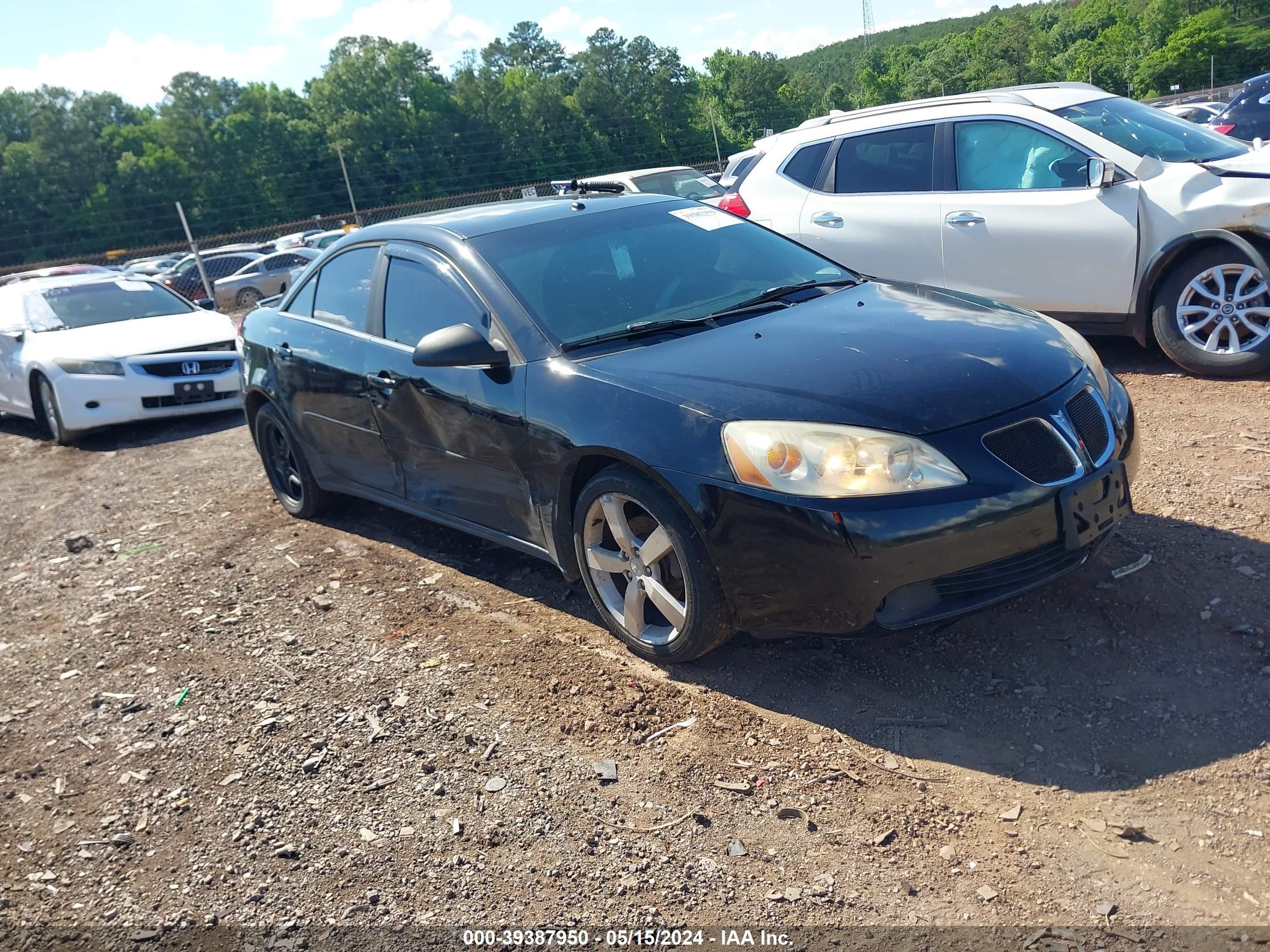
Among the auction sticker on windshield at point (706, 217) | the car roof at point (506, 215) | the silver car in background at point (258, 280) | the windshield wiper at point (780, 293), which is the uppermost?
the car roof at point (506, 215)

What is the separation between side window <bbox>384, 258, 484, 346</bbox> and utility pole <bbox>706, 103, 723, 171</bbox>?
22.4 m

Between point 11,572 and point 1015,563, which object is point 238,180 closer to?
point 11,572

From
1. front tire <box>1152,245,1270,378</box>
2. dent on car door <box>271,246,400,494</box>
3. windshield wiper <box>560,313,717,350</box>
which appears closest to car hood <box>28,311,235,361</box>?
dent on car door <box>271,246,400,494</box>

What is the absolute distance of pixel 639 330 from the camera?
4.01 metres

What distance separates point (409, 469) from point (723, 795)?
2247 mm

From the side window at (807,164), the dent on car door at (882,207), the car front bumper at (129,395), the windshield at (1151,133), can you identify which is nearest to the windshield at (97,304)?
the car front bumper at (129,395)

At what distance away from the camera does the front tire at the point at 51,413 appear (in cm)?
934

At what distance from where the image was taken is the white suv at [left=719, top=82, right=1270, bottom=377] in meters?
6.14

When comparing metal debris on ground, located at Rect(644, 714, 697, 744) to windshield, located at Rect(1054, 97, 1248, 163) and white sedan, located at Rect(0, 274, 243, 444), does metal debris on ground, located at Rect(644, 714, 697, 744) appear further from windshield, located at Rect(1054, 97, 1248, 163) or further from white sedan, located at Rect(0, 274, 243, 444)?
white sedan, located at Rect(0, 274, 243, 444)

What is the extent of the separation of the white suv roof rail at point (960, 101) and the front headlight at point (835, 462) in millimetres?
4703

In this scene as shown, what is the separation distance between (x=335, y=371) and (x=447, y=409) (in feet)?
3.18

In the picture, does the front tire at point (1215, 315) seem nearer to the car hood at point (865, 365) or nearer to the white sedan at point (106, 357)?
the car hood at point (865, 365)

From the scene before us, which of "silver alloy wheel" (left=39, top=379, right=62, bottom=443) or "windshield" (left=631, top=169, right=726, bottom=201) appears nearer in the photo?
"silver alloy wheel" (left=39, top=379, right=62, bottom=443)

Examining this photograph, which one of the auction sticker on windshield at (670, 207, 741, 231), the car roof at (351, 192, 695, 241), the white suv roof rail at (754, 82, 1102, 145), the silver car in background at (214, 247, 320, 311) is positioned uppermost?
the white suv roof rail at (754, 82, 1102, 145)
